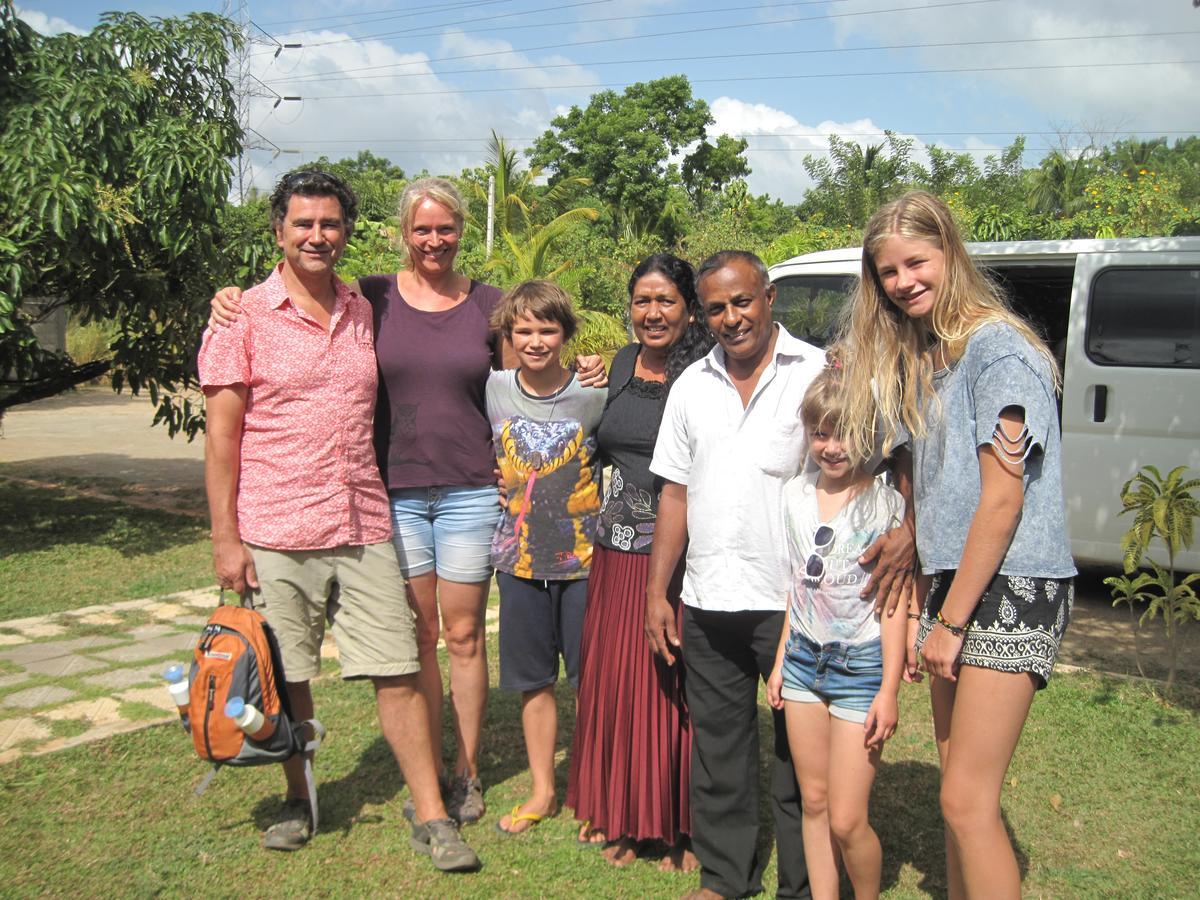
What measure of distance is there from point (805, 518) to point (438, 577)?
1429mm

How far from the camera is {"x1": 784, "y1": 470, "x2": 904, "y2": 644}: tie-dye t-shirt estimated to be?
2691mm

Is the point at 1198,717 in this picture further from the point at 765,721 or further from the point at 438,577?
the point at 438,577

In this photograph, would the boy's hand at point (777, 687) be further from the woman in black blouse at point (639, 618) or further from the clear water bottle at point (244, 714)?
the clear water bottle at point (244, 714)

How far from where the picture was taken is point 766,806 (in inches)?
156

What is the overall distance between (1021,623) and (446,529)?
6.34 ft

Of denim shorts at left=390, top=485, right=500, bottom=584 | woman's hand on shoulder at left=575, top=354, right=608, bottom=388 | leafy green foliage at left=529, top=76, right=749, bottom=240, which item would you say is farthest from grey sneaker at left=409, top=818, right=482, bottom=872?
leafy green foliage at left=529, top=76, right=749, bottom=240

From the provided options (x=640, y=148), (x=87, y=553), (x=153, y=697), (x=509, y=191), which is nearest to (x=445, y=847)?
(x=153, y=697)

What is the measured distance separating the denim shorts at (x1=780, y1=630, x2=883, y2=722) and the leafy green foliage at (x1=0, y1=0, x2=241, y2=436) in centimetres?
566

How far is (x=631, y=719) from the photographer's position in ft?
11.1

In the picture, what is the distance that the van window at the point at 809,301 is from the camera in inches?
289

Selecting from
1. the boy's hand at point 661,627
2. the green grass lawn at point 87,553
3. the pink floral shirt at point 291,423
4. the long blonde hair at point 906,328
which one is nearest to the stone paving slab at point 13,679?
the green grass lawn at point 87,553

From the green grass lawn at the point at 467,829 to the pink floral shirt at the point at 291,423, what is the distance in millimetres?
1073

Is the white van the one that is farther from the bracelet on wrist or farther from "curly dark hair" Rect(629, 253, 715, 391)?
the bracelet on wrist

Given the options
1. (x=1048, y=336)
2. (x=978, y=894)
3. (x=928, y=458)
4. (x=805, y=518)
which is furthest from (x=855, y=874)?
(x=1048, y=336)
